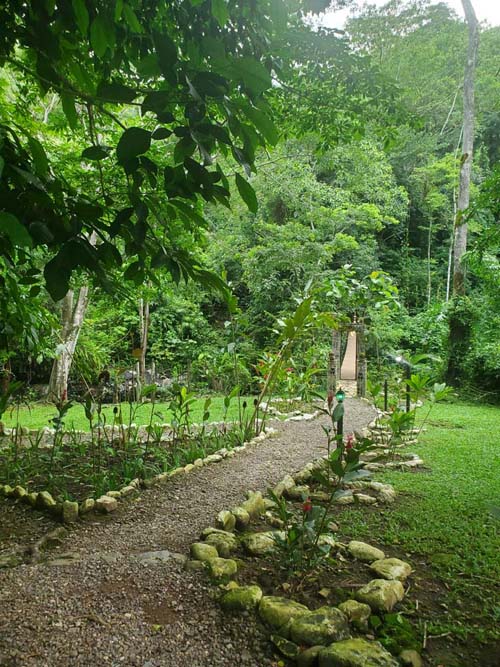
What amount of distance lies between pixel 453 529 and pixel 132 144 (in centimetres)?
236

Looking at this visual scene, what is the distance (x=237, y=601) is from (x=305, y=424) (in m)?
3.48

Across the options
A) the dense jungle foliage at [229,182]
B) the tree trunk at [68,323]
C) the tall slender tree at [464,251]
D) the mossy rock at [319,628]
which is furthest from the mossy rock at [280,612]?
the tall slender tree at [464,251]

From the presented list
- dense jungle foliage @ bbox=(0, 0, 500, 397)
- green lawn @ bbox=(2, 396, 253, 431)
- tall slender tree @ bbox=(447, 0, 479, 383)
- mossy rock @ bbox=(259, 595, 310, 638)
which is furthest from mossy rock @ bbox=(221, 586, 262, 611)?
tall slender tree @ bbox=(447, 0, 479, 383)

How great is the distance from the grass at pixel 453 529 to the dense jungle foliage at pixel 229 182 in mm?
1018

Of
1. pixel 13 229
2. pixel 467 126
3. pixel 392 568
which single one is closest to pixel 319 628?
pixel 392 568

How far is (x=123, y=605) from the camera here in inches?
55.7

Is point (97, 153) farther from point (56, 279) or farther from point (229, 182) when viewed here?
point (229, 182)

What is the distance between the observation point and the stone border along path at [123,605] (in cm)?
121

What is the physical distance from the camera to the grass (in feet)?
5.13

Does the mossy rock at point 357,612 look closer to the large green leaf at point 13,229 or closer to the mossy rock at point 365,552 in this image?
the mossy rock at point 365,552

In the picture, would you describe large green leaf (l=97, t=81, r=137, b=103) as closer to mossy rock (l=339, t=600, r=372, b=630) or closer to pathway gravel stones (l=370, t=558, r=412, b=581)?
mossy rock (l=339, t=600, r=372, b=630)

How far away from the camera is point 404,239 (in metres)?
14.9

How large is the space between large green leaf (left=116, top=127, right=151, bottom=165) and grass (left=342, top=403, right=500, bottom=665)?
1037 millimetres

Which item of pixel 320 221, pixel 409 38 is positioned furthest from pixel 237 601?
pixel 409 38
